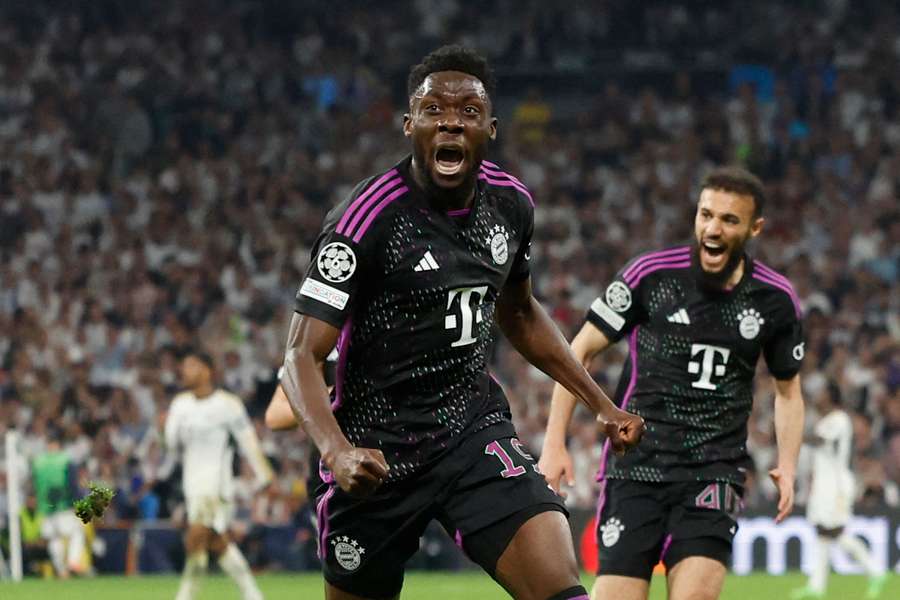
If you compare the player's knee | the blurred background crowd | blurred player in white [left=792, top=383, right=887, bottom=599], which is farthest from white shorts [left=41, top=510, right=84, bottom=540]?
the player's knee

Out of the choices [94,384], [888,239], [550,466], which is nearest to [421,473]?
[550,466]

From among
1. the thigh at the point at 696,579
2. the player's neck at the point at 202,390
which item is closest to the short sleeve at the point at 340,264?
the thigh at the point at 696,579

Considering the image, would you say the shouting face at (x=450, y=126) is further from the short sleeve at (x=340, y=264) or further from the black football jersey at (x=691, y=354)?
the black football jersey at (x=691, y=354)

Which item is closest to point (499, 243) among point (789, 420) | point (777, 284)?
point (777, 284)

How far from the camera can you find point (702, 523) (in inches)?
294

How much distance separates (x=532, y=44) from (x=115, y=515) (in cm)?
1087

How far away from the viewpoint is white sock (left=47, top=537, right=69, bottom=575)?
17.8 meters

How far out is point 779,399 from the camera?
26.8ft

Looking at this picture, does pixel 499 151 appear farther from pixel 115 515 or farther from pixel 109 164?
pixel 115 515

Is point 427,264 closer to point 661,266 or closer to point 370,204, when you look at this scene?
point 370,204

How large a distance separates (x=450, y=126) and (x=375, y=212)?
14.2 inches

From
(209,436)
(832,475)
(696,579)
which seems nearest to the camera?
(696,579)

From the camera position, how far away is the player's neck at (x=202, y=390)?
14578 millimetres

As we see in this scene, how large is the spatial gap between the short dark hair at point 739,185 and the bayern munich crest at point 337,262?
2.96 m
